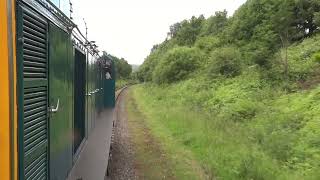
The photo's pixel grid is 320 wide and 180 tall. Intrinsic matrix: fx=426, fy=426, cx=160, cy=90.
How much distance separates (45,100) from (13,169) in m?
1.11

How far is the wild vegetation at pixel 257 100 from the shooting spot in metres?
9.06

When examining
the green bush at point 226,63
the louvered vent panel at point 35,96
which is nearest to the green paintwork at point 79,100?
the louvered vent panel at point 35,96

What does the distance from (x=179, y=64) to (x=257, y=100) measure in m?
20.0

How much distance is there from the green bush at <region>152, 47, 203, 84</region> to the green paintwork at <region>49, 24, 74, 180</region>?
29.7 meters

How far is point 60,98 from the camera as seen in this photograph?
4035mm

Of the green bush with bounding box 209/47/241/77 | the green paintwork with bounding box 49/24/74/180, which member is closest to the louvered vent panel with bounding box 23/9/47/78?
the green paintwork with bounding box 49/24/74/180

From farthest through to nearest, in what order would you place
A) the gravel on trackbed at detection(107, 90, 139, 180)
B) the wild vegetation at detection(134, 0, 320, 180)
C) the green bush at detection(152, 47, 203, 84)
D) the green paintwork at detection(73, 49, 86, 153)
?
the green bush at detection(152, 47, 203, 84)
the wild vegetation at detection(134, 0, 320, 180)
the gravel on trackbed at detection(107, 90, 139, 180)
the green paintwork at detection(73, 49, 86, 153)

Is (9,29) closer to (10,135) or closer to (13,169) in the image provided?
(10,135)

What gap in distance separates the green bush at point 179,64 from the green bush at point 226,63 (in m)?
9.05

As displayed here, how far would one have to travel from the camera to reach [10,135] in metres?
2.29

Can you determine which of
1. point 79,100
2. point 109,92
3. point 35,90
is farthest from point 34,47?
point 109,92

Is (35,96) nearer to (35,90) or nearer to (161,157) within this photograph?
(35,90)

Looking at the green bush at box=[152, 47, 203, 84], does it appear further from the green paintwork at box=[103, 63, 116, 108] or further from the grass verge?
the green paintwork at box=[103, 63, 116, 108]

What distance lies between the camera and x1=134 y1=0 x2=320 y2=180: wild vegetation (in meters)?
9.06
